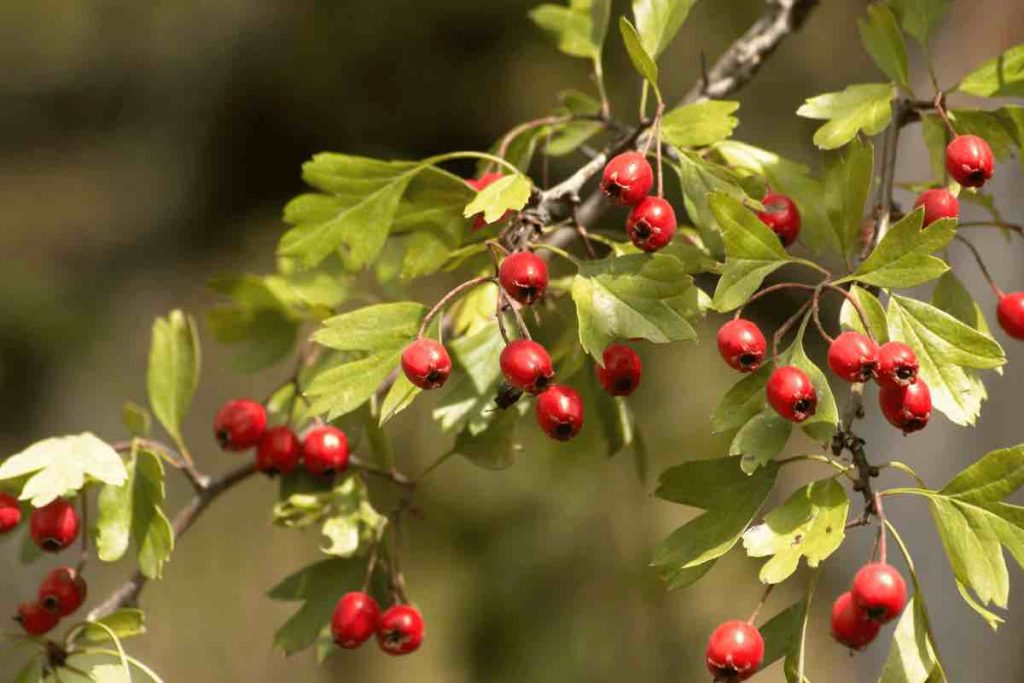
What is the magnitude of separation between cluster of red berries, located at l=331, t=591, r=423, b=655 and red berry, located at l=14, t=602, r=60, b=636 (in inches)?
7.7

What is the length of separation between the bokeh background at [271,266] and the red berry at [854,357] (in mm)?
969

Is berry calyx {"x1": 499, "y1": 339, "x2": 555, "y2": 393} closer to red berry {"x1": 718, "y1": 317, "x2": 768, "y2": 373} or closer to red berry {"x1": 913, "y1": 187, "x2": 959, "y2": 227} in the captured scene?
red berry {"x1": 718, "y1": 317, "x2": 768, "y2": 373}

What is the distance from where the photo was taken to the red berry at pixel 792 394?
70cm

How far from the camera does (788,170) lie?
0.88m

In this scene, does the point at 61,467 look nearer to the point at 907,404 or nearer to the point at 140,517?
the point at 140,517

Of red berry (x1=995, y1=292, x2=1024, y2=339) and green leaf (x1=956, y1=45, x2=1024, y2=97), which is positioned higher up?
green leaf (x1=956, y1=45, x2=1024, y2=97)

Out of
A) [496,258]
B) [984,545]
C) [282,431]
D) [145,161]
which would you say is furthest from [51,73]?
[984,545]

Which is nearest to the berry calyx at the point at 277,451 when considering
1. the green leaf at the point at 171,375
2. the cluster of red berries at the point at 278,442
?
the cluster of red berries at the point at 278,442

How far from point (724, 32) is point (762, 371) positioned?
52.0 inches

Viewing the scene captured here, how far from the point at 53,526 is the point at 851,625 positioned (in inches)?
20.5

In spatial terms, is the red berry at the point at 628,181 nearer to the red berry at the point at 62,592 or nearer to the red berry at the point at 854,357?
the red berry at the point at 854,357

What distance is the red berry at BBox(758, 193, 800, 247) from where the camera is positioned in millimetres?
830

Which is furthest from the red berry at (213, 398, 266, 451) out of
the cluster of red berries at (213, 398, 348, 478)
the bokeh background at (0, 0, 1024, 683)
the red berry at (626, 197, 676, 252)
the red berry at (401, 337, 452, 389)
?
the bokeh background at (0, 0, 1024, 683)

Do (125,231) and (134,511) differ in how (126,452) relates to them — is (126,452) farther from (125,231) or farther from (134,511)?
(125,231)
